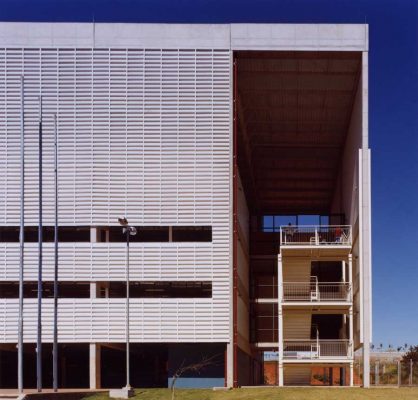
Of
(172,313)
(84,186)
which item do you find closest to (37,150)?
(84,186)

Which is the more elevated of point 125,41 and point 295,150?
point 125,41

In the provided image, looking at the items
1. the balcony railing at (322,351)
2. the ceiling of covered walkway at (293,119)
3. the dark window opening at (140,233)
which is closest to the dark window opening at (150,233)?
the dark window opening at (140,233)

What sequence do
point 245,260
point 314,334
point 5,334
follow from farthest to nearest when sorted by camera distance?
point 314,334 → point 245,260 → point 5,334

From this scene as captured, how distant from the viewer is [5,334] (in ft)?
150

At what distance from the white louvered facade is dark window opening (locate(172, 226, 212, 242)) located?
2124 millimetres

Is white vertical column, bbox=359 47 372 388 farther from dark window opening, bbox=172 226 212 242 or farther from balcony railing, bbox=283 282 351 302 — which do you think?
dark window opening, bbox=172 226 212 242

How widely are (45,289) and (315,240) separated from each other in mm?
17316

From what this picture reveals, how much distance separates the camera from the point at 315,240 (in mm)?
51250

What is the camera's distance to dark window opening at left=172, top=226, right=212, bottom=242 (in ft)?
159

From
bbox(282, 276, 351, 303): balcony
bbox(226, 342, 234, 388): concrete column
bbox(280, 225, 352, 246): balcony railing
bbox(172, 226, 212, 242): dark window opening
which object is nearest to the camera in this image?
bbox(226, 342, 234, 388): concrete column

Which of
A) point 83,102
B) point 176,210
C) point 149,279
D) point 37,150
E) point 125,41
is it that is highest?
point 125,41

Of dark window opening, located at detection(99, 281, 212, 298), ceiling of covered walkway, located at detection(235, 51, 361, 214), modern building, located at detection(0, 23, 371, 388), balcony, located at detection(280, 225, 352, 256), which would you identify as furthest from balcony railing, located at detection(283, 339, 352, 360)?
ceiling of covered walkway, located at detection(235, 51, 361, 214)

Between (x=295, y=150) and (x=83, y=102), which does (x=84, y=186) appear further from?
(x=295, y=150)

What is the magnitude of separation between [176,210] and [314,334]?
69.2 ft
